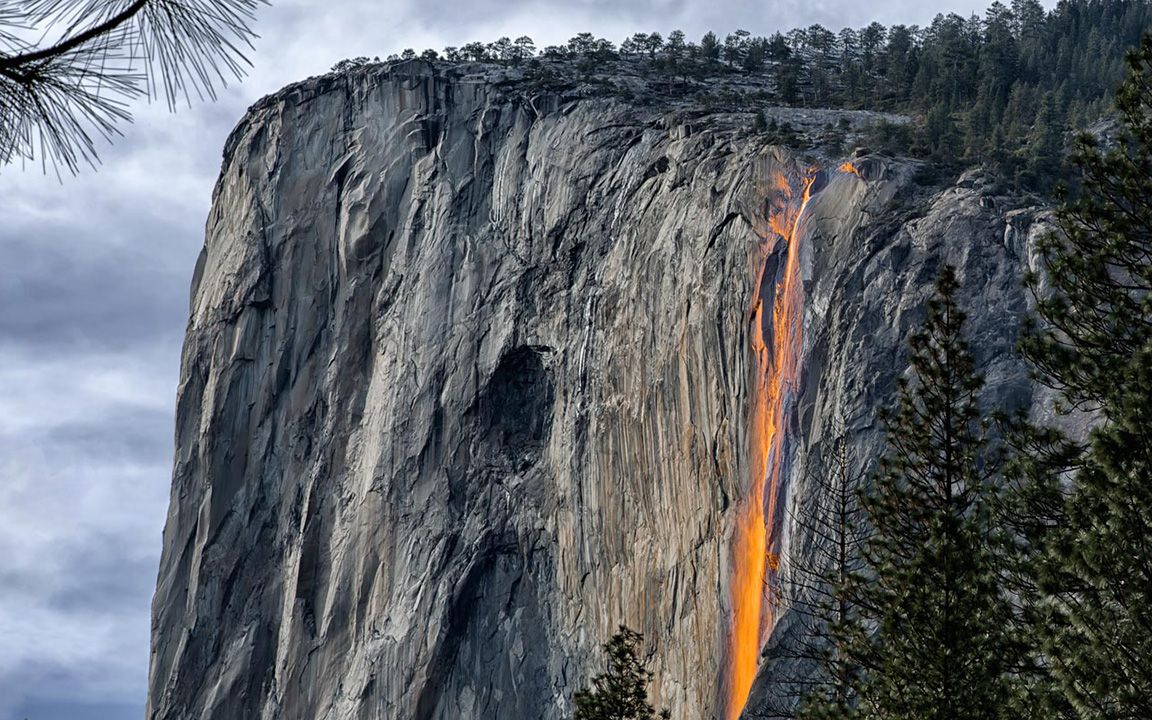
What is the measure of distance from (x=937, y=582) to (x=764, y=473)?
100 feet

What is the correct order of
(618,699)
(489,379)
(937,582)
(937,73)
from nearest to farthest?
(937,582) → (618,699) → (489,379) → (937,73)

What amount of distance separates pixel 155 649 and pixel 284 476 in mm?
10338

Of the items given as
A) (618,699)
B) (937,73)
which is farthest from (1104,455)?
(937,73)

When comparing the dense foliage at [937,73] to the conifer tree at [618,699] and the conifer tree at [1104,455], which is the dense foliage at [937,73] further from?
the conifer tree at [1104,455]

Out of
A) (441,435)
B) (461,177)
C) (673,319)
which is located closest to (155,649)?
(441,435)

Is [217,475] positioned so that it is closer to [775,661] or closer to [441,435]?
[441,435]

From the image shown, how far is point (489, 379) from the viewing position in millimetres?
65000

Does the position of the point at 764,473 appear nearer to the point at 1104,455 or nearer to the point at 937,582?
the point at 937,582

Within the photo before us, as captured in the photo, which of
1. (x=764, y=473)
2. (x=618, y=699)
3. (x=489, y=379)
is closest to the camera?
(x=618, y=699)

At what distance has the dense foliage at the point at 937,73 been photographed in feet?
→ 202

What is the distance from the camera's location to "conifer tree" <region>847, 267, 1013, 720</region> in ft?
59.2

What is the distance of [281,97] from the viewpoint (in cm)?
7962

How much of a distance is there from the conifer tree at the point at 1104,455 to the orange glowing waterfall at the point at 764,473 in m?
28.8

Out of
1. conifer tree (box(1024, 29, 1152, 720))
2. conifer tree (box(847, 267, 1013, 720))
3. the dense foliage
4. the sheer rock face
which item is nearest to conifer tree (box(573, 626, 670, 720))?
conifer tree (box(847, 267, 1013, 720))
